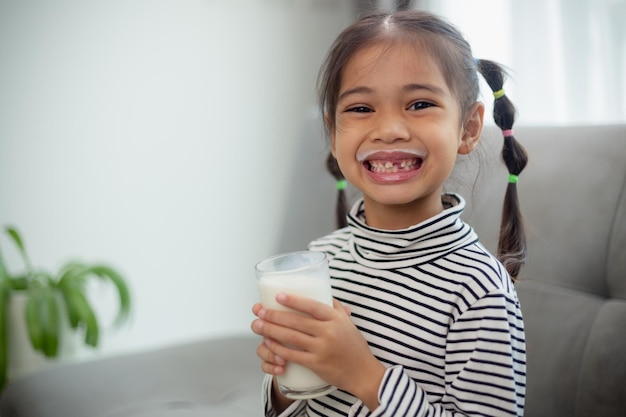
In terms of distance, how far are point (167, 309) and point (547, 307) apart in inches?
78.4

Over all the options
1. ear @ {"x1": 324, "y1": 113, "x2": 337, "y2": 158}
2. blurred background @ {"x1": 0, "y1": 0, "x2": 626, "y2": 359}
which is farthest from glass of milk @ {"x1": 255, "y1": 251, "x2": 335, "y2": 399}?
blurred background @ {"x1": 0, "y1": 0, "x2": 626, "y2": 359}

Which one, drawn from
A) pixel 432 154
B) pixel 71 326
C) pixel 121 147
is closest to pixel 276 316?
pixel 432 154

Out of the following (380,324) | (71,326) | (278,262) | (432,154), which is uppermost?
(432,154)

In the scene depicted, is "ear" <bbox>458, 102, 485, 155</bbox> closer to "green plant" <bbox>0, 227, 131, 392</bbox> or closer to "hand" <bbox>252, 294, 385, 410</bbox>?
"hand" <bbox>252, 294, 385, 410</bbox>

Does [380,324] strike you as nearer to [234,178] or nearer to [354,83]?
[354,83]

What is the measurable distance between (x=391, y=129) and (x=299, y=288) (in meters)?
0.26

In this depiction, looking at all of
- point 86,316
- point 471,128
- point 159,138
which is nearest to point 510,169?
point 471,128

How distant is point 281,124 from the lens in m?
3.05

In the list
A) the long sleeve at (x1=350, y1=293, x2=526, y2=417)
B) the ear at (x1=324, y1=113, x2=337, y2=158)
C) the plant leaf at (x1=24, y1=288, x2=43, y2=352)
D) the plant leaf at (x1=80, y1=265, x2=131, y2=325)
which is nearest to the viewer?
the long sleeve at (x1=350, y1=293, x2=526, y2=417)

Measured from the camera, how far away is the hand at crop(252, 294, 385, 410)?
33.3 inches

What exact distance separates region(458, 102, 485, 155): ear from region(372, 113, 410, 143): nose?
14 cm

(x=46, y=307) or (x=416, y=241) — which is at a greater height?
(x=416, y=241)

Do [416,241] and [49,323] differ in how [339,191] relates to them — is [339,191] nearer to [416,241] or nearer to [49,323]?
[416,241]

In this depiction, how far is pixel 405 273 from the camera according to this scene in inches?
37.6
